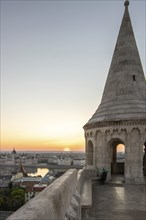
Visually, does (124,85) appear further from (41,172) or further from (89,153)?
(41,172)

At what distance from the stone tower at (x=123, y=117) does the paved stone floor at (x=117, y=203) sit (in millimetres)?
793

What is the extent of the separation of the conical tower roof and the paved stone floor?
104 inches

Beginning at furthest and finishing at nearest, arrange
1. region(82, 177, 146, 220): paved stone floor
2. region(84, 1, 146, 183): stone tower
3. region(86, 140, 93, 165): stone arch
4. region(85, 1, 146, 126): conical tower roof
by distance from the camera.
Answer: region(86, 140, 93, 165): stone arch, region(85, 1, 146, 126): conical tower roof, region(84, 1, 146, 183): stone tower, region(82, 177, 146, 220): paved stone floor

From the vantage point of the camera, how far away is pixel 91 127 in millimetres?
11031

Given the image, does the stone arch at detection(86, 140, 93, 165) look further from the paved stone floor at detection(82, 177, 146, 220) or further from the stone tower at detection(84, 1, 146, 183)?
the paved stone floor at detection(82, 177, 146, 220)

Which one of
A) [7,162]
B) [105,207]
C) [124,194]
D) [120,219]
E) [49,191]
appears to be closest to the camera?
[49,191]

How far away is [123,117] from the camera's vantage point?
32.7ft

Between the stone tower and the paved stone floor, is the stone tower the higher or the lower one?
the higher one

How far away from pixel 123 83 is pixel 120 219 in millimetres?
6641

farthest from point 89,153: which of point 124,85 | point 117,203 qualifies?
point 117,203

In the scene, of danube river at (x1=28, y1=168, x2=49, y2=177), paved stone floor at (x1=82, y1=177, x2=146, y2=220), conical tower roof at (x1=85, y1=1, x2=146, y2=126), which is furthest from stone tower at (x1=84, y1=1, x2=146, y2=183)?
danube river at (x1=28, y1=168, x2=49, y2=177)

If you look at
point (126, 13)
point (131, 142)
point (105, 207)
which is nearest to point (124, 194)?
point (105, 207)

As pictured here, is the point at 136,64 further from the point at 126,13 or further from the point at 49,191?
the point at 49,191

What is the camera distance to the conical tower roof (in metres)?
10.3
